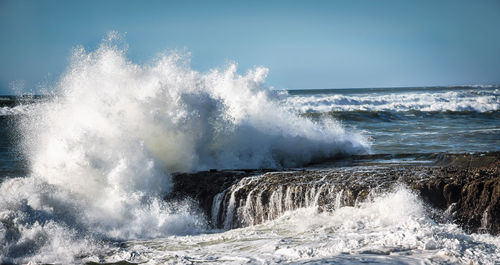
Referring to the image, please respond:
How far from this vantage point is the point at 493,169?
26.0ft

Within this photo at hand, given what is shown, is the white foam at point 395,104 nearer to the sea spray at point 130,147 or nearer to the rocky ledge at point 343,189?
the sea spray at point 130,147

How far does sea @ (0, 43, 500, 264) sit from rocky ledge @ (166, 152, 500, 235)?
186 millimetres

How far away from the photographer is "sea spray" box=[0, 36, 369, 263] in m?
7.70

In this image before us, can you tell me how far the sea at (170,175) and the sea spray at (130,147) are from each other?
3 centimetres

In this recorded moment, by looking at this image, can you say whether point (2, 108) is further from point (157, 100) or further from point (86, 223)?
point (86, 223)

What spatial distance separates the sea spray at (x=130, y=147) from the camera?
7.70 meters

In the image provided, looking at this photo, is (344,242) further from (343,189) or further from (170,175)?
(170,175)

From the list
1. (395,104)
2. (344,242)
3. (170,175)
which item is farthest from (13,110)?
(344,242)

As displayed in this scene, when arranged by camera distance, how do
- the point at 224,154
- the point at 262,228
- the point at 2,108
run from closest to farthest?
1. the point at 262,228
2. the point at 224,154
3. the point at 2,108

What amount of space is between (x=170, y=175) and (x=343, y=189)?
3.60 meters

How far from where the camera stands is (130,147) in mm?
9672

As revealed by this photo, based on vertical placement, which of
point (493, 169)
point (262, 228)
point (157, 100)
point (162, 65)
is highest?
point (162, 65)

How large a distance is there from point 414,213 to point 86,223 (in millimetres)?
5027

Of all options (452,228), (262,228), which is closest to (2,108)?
(262,228)
